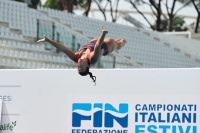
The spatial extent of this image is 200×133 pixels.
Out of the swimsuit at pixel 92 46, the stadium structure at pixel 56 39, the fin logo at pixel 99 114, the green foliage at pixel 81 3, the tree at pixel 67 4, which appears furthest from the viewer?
the green foliage at pixel 81 3

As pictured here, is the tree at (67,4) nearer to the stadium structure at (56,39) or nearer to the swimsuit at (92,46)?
the stadium structure at (56,39)

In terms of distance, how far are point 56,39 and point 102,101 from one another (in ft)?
27.1

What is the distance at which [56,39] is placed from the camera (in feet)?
46.5

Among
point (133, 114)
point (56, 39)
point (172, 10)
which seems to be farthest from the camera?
point (172, 10)

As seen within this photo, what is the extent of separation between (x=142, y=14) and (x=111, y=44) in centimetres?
2725

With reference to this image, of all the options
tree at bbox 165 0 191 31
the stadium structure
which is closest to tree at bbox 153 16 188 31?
tree at bbox 165 0 191 31

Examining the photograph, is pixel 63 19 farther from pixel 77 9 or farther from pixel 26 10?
pixel 77 9

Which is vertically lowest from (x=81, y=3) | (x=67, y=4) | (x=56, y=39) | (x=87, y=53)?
(x=87, y=53)

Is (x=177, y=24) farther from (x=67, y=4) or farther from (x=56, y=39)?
(x=56, y=39)

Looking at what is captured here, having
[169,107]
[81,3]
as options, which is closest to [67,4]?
[81,3]

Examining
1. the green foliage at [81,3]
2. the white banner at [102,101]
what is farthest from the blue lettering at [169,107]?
the green foliage at [81,3]

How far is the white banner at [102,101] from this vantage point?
5898 millimetres

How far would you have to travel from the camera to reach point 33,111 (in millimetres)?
6285

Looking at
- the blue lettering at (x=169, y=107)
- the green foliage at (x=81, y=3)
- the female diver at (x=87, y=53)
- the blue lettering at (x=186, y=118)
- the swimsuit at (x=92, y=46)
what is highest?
the green foliage at (x=81, y=3)
